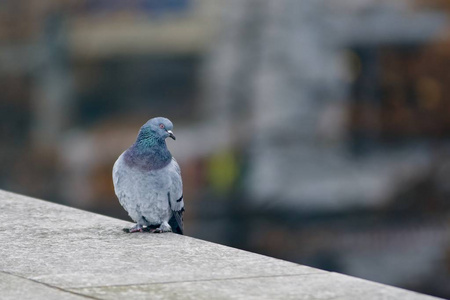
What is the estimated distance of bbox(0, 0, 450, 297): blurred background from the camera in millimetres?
25797

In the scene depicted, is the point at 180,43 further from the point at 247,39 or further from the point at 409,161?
the point at 409,161

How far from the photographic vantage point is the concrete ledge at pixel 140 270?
454 centimetres

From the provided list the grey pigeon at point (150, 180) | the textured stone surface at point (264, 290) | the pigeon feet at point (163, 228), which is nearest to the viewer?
the textured stone surface at point (264, 290)

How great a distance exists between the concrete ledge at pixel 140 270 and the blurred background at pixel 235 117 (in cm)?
1903

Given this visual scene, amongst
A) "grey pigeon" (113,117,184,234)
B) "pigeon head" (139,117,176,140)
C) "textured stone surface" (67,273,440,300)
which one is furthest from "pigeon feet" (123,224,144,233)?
"textured stone surface" (67,273,440,300)

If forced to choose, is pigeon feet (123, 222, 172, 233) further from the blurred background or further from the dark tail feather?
the blurred background

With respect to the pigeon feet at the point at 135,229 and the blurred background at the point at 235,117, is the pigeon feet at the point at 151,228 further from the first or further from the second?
the blurred background at the point at 235,117

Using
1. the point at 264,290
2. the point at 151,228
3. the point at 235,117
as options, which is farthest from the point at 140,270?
the point at 235,117

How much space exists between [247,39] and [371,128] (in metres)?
4.35

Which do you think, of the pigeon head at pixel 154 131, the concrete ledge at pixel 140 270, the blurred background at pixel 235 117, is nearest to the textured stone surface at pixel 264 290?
the concrete ledge at pixel 140 270

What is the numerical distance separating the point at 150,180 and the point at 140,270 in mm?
961

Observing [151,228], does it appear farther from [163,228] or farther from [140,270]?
[140,270]

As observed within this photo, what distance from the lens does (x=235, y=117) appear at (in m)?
27.0

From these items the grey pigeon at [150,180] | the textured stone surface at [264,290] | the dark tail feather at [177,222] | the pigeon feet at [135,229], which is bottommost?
the textured stone surface at [264,290]
